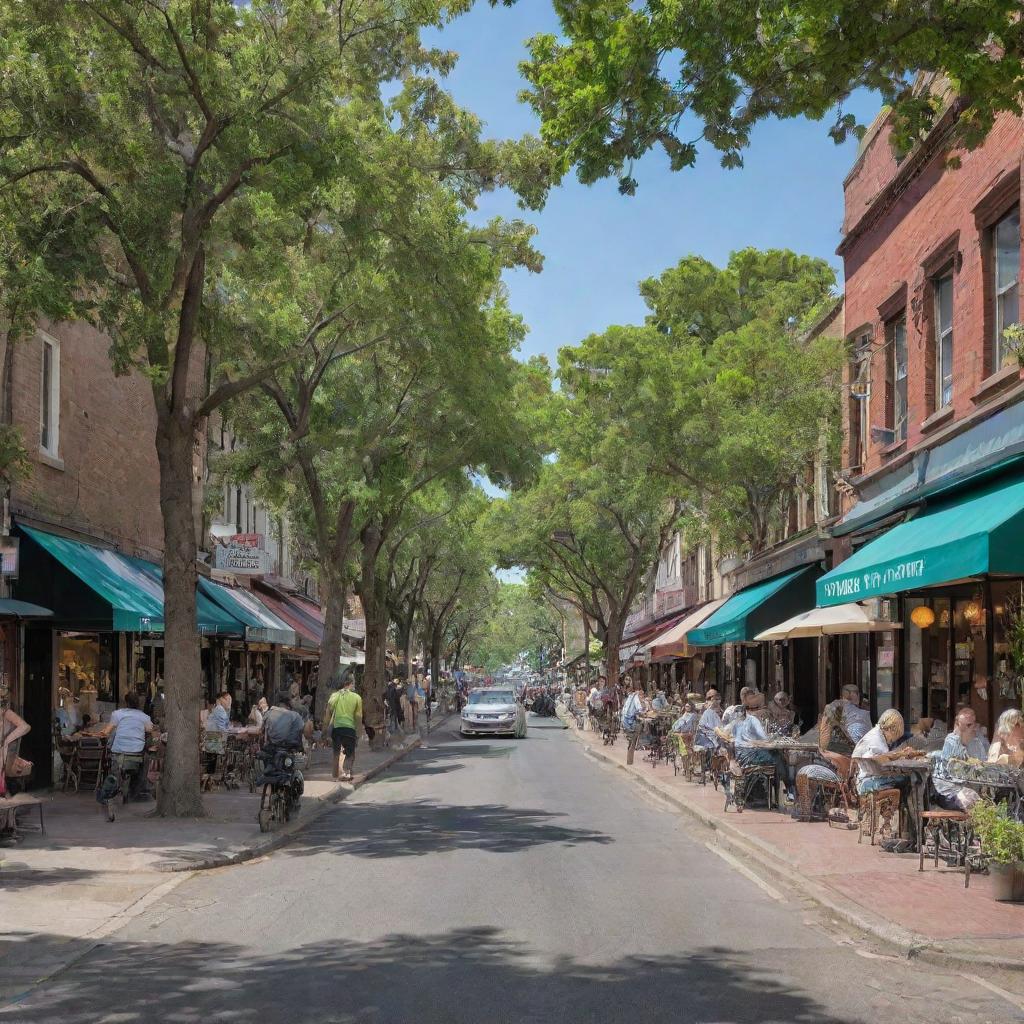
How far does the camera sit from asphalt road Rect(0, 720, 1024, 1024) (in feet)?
22.5

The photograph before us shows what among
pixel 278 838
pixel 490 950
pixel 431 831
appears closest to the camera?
pixel 490 950

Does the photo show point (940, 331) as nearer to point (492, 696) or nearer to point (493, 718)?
point (493, 718)

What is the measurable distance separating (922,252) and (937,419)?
8.90ft

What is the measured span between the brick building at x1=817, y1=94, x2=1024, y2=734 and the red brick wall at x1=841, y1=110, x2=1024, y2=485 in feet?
0.11

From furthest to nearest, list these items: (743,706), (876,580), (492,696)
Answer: (492,696) < (743,706) < (876,580)

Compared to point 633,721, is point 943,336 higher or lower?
higher

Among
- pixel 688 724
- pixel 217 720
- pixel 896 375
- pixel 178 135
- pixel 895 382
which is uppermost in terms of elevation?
pixel 178 135

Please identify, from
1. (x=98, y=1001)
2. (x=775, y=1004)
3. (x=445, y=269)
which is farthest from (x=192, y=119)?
(x=775, y=1004)

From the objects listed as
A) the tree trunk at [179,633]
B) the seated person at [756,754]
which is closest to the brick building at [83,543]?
the tree trunk at [179,633]

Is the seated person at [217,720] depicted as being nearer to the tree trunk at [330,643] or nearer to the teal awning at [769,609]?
the tree trunk at [330,643]

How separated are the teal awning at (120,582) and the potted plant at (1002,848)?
12.9 metres

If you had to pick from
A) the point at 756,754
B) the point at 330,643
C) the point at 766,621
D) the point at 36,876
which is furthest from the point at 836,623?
the point at 330,643

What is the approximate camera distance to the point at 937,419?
→ 684 inches

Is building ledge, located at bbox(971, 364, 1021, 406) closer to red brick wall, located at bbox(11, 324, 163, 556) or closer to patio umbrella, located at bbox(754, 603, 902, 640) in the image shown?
patio umbrella, located at bbox(754, 603, 902, 640)
